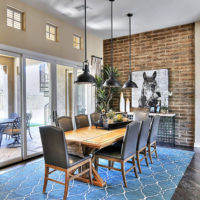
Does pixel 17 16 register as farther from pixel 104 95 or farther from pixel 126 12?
pixel 104 95

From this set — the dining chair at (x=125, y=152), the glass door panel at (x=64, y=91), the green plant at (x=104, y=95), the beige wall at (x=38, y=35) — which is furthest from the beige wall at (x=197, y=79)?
the glass door panel at (x=64, y=91)

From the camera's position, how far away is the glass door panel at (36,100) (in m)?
4.06

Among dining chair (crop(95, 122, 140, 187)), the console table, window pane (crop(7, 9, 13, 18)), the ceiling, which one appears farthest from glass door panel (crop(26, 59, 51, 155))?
the console table

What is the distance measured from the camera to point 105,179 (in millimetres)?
2971

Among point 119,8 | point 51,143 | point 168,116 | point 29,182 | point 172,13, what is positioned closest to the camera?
point 51,143

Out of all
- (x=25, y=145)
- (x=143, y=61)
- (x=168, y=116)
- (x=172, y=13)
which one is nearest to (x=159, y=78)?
(x=143, y=61)

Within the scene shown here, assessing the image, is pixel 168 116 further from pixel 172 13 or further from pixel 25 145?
pixel 25 145

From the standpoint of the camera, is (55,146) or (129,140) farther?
(129,140)

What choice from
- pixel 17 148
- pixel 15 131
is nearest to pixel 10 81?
pixel 15 131

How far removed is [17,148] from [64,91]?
1.77 metres

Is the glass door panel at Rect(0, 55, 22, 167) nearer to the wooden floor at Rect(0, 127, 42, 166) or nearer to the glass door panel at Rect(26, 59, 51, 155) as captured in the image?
the wooden floor at Rect(0, 127, 42, 166)

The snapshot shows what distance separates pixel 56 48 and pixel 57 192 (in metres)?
3.23

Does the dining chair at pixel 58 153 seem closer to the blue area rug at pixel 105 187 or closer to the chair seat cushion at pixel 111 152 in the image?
the blue area rug at pixel 105 187

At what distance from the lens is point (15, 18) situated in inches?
146
